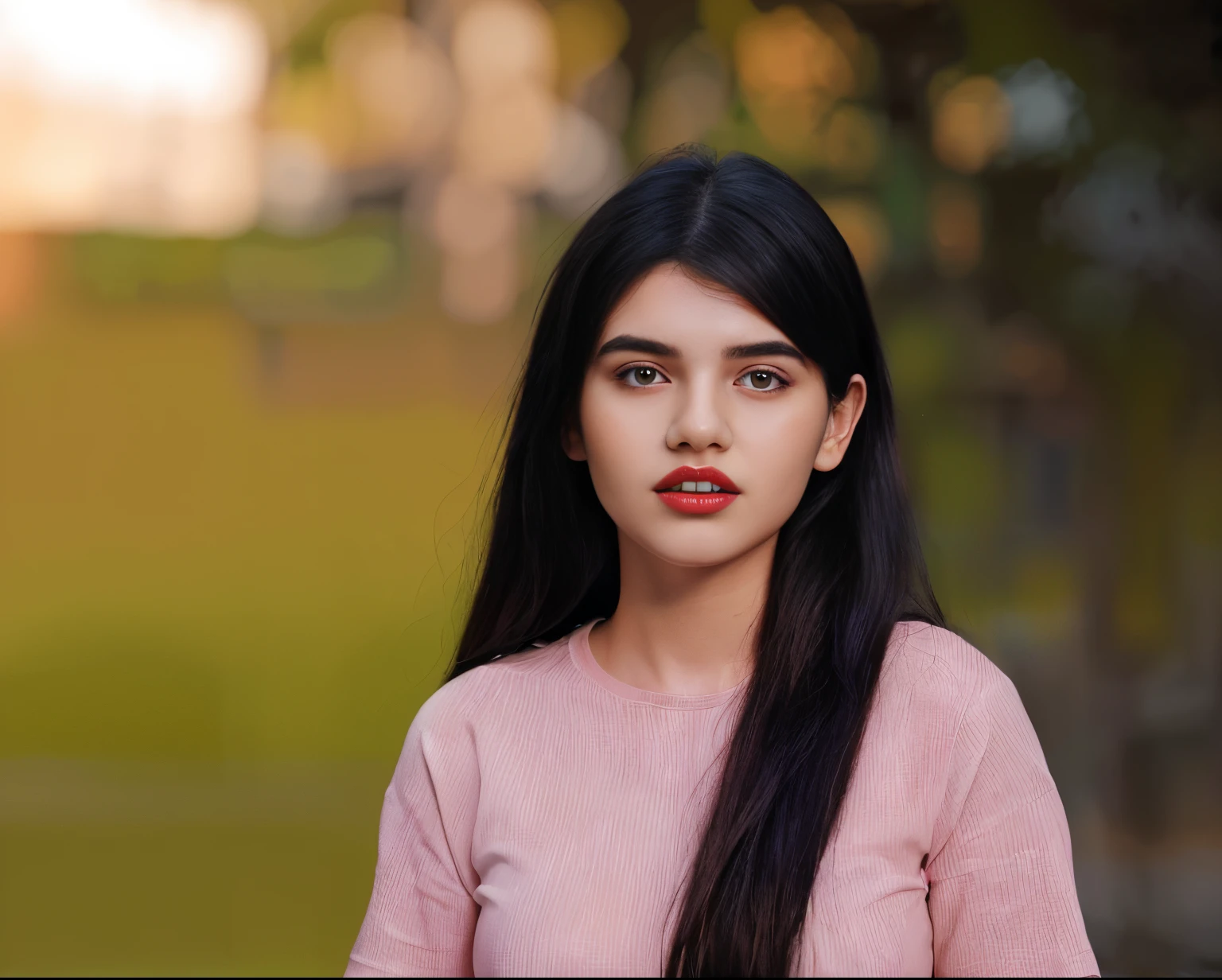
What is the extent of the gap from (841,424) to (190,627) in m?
2.63

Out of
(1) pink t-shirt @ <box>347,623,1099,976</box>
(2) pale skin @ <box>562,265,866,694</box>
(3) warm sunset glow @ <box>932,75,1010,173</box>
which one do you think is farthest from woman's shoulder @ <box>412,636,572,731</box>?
(3) warm sunset glow @ <box>932,75,1010,173</box>

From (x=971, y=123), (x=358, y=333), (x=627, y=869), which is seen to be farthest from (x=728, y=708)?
(x=971, y=123)

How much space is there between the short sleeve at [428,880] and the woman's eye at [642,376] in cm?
47

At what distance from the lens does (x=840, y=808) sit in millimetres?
1579

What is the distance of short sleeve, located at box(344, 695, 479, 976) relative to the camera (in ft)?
5.54

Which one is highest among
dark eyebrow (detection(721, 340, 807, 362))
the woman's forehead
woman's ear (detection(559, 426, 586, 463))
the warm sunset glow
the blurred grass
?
the warm sunset glow

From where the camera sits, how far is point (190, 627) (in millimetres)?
3926

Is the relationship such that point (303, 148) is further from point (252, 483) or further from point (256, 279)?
point (252, 483)

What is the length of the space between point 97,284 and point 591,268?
2.62m

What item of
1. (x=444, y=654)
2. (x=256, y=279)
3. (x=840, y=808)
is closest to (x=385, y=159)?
(x=256, y=279)

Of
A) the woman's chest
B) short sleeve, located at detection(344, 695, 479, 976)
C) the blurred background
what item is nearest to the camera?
the woman's chest

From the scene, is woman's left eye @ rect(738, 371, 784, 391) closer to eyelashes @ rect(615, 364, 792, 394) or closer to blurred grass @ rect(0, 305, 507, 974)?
eyelashes @ rect(615, 364, 792, 394)

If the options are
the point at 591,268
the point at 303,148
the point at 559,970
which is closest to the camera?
the point at 559,970

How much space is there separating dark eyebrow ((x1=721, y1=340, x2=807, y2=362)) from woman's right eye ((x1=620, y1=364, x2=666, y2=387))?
0.26 feet
